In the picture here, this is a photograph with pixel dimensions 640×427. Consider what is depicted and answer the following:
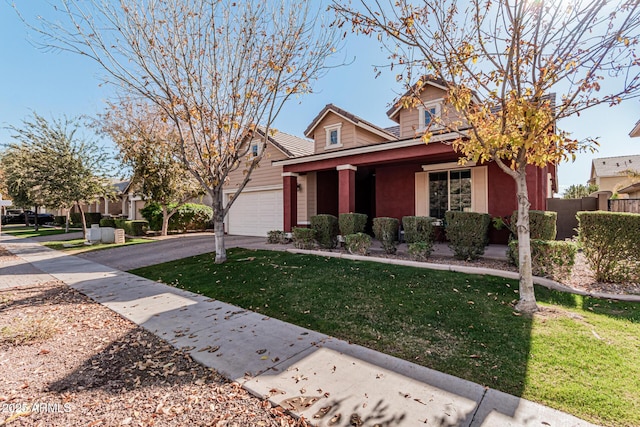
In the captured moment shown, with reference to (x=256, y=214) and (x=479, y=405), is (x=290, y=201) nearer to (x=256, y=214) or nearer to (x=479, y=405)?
(x=256, y=214)

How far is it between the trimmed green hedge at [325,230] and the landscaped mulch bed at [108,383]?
20.5 feet

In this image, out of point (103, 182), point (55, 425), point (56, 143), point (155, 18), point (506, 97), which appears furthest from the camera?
point (103, 182)

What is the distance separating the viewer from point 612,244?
18.1 feet

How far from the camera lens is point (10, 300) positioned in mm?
5945

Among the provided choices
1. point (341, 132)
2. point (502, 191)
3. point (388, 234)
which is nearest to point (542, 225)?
point (502, 191)

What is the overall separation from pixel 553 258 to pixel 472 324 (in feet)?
9.61

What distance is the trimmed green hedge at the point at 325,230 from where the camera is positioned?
32.6ft

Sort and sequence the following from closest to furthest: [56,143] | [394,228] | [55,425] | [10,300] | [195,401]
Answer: [55,425], [195,401], [10,300], [394,228], [56,143]

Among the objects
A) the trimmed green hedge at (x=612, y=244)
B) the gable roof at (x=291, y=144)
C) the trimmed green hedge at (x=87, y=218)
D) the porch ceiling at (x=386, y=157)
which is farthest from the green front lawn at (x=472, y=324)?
the trimmed green hedge at (x=87, y=218)

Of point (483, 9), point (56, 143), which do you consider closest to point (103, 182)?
point (56, 143)

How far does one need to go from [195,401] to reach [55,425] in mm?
1069

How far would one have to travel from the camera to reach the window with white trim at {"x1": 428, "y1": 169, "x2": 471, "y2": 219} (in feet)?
34.0

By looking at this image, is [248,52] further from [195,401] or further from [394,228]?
[195,401]

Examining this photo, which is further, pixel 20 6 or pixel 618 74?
pixel 20 6
